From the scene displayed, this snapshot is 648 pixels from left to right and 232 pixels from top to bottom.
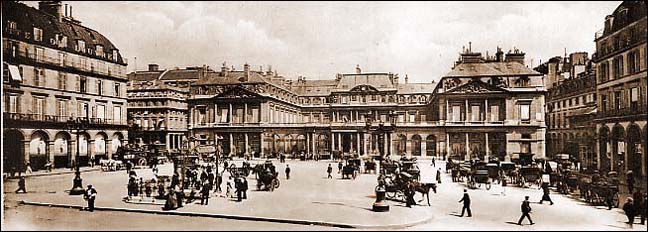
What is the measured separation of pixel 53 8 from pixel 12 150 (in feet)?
10.7

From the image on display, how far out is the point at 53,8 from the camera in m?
9.66

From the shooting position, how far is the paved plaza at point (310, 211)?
6.71 meters

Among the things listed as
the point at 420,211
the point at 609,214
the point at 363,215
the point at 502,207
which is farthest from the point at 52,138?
the point at 609,214

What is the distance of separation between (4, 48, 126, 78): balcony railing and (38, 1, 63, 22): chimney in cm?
85

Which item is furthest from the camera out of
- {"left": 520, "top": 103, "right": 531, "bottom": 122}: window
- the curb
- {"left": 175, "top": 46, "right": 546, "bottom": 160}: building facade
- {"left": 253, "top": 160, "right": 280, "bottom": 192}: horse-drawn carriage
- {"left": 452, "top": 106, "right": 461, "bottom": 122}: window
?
{"left": 452, "top": 106, "right": 461, "bottom": 122}: window

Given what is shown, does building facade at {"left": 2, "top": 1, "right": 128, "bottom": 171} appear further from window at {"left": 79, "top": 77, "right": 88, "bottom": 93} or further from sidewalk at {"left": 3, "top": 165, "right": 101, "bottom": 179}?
sidewalk at {"left": 3, "top": 165, "right": 101, "bottom": 179}

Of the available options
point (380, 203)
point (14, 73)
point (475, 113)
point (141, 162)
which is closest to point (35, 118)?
point (14, 73)

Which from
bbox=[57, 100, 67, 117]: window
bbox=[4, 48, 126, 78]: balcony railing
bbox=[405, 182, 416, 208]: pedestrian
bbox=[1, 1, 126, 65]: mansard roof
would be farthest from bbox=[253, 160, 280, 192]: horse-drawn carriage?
bbox=[57, 100, 67, 117]: window

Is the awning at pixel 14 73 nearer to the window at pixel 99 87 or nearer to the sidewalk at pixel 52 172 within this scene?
the sidewalk at pixel 52 172

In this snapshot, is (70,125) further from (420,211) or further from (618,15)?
(618,15)

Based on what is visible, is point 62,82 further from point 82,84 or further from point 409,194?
point 409,194

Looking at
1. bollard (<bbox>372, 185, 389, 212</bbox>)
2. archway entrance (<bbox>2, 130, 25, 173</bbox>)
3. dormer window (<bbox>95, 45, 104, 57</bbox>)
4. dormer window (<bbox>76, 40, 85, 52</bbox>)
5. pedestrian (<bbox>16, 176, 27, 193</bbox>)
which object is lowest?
bollard (<bbox>372, 185, 389, 212</bbox>)

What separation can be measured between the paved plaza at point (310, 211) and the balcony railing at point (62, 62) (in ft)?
7.52

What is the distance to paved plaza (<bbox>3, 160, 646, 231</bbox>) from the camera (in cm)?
671
